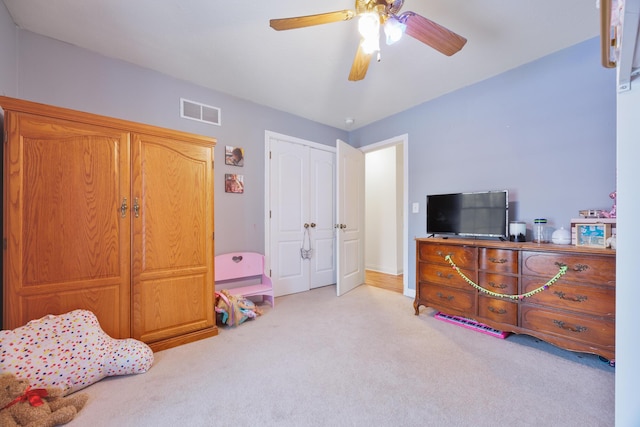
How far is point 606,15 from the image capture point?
2.54 feet

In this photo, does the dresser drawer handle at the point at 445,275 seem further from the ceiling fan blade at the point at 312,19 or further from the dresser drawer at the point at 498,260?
the ceiling fan blade at the point at 312,19

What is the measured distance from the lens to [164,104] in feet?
8.70

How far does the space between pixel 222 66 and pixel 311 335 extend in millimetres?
2609

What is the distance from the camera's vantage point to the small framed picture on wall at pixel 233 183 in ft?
9.95

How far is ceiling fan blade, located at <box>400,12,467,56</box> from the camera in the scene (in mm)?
1498

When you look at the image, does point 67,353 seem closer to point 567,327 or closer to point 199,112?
point 199,112

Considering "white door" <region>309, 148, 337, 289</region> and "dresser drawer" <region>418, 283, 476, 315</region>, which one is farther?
"white door" <region>309, 148, 337, 289</region>

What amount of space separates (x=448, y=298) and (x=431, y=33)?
84.9 inches

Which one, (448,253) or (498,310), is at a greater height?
(448,253)

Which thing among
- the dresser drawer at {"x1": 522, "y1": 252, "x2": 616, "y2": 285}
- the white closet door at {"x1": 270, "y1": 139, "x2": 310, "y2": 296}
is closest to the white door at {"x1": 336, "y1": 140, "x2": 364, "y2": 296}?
the white closet door at {"x1": 270, "y1": 139, "x2": 310, "y2": 296}

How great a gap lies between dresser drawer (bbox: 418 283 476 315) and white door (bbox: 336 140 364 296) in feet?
3.59

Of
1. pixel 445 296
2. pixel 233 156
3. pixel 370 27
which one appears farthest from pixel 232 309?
pixel 370 27

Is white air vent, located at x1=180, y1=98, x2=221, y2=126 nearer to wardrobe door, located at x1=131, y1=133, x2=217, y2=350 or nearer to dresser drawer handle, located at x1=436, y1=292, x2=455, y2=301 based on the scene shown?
wardrobe door, located at x1=131, y1=133, x2=217, y2=350

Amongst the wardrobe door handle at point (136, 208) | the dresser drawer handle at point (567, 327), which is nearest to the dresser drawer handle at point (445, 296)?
the dresser drawer handle at point (567, 327)
